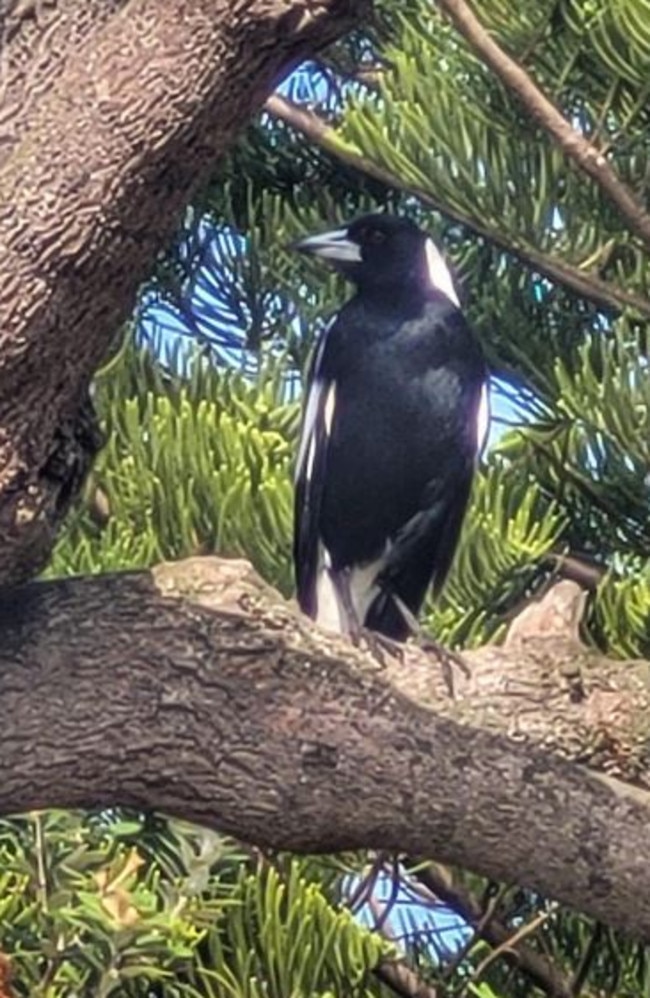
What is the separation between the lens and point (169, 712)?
1459 millimetres

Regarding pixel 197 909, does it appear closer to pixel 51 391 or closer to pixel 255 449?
pixel 51 391

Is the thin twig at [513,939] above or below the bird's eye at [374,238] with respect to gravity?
below

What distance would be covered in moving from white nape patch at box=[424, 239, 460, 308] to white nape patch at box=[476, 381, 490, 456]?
12cm

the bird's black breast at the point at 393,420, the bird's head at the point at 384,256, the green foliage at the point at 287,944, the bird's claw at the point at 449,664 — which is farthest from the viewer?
the bird's head at the point at 384,256

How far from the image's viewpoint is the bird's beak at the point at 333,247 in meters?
2.53

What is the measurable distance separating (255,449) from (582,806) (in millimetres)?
994

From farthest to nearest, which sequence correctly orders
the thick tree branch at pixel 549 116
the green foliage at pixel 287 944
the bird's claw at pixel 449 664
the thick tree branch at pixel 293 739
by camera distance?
the thick tree branch at pixel 549 116 → the green foliage at pixel 287 944 → the bird's claw at pixel 449 664 → the thick tree branch at pixel 293 739

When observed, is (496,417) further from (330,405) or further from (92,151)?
(92,151)

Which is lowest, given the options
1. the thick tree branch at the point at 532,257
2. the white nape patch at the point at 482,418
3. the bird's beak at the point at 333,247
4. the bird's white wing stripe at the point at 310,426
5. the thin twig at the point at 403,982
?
the thin twig at the point at 403,982

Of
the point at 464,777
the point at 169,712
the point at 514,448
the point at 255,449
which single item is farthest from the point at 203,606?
the point at 514,448

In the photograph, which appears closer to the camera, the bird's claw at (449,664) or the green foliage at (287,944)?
the bird's claw at (449,664)

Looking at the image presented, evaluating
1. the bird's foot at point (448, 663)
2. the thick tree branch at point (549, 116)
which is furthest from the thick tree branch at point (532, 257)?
the bird's foot at point (448, 663)

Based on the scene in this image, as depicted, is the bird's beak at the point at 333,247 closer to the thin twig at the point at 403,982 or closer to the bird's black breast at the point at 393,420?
the bird's black breast at the point at 393,420

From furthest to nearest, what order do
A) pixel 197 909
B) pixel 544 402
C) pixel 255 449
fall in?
pixel 544 402
pixel 255 449
pixel 197 909
